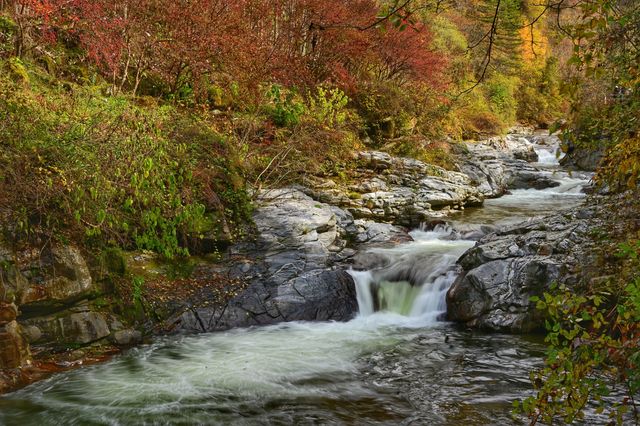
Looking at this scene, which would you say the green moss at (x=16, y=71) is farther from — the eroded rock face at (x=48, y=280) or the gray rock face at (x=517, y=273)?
the gray rock face at (x=517, y=273)

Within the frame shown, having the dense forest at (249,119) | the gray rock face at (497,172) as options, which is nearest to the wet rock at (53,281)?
the dense forest at (249,119)

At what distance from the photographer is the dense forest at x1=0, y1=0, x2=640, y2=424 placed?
2367 millimetres

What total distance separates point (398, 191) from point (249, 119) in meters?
3.96

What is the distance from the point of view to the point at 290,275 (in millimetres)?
7934

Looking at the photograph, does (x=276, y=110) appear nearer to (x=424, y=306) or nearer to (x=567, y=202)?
(x=424, y=306)

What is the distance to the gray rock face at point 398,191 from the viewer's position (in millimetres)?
11383

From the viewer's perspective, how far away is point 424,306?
26.2 feet

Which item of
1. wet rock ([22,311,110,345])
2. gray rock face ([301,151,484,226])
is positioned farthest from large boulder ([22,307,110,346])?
gray rock face ([301,151,484,226])

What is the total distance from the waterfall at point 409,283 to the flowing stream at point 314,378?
33 mm

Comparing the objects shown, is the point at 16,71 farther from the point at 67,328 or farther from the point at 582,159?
the point at 582,159

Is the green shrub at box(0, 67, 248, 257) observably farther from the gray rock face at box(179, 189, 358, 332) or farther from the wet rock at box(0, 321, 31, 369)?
the wet rock at box(0, 321, 31, 369)

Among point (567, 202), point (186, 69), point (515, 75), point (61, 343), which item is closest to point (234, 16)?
point (186, 69)

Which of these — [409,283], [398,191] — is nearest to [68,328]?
[409,283]

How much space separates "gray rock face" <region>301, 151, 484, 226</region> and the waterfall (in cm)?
220
